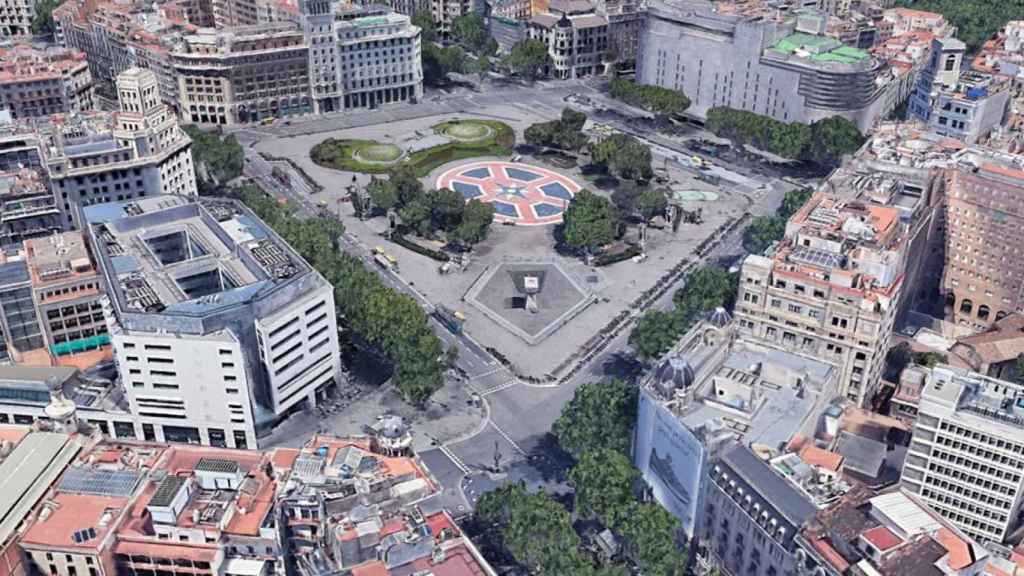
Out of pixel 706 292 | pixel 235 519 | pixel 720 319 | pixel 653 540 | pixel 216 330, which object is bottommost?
pixel 653 540

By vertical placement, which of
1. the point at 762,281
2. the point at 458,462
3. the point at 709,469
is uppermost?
the point at 762,281

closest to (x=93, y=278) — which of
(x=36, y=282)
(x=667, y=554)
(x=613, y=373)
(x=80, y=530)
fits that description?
(x=36, y=282)

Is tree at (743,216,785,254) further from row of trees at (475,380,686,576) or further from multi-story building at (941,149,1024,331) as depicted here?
row of trees at (475,380,686,576)

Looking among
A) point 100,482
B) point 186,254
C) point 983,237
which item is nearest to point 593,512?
point 100,482

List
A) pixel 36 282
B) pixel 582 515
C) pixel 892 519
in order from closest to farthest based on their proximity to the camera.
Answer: pixel 892 519
pixel 582 515
pixel 36 282

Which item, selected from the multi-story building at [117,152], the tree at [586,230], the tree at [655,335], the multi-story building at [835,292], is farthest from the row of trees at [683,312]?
the multi-story building at [117,152]

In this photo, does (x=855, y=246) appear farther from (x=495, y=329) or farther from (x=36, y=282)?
(x=36, y=282)

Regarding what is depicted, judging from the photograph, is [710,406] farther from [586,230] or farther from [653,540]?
A: [586,230]
